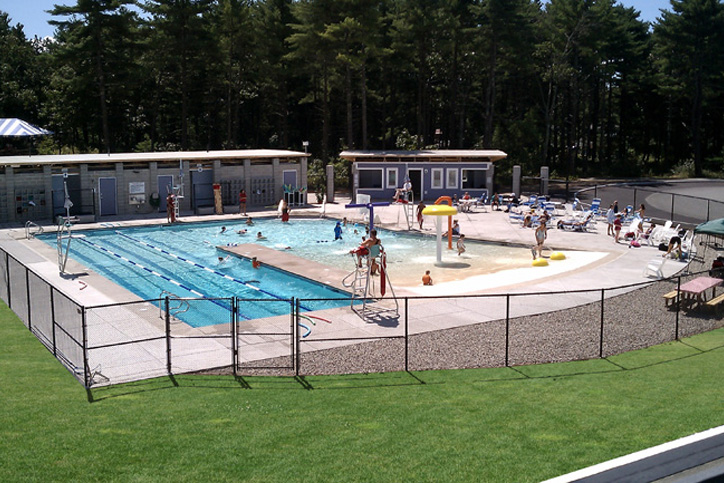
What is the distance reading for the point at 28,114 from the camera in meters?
69.6

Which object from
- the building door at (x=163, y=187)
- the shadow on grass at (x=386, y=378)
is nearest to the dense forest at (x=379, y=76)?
the building door at (x=163, y=187)

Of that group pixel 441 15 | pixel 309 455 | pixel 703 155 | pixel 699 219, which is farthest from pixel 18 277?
pixel 703 155

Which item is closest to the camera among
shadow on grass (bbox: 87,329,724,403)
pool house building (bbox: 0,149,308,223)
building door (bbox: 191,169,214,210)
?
shadow on grass (bbox: 87,329,724,403)

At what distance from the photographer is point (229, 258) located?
97.4 feet

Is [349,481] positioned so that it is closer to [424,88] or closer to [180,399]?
[180,399]

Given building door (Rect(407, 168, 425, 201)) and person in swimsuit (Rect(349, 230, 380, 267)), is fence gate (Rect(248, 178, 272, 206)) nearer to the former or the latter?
building door (Rect(407, 168, 425, 201))

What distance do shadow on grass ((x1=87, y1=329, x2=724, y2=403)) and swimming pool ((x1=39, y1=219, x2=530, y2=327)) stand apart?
5.05 metres

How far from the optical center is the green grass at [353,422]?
31.8ft

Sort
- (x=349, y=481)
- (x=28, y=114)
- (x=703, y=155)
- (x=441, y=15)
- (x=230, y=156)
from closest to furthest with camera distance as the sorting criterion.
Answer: (x=349, y=481) → (x=230, y=156) → (x=441, y=15) → (x=28, y=114) → (x=703, y=155)

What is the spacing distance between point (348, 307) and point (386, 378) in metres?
6.27

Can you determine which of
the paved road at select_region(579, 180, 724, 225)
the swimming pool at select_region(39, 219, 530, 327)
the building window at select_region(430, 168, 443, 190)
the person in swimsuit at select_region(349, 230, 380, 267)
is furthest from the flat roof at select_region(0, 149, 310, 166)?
the person in swimsuit at select_region(349, 230, 380, 267)

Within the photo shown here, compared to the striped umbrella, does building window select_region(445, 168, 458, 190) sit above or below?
below

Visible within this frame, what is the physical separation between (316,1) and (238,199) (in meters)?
18.9

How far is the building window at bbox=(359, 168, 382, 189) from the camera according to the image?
48.5 metres
